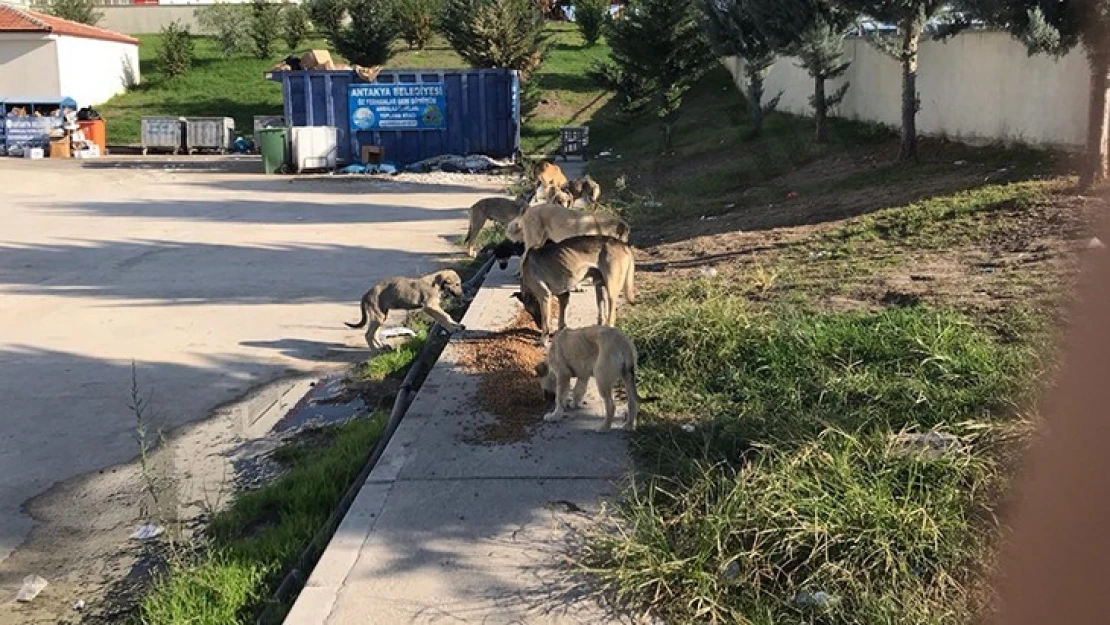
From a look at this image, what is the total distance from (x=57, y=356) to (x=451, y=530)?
5821 mm

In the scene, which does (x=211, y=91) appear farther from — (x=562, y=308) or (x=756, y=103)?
(x=562, y=308)

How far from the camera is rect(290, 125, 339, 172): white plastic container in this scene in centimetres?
2700

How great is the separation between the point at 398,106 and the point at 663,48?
8.12 meters

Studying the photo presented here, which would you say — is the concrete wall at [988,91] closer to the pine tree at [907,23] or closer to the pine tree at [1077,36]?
the pine tree at [907,23]

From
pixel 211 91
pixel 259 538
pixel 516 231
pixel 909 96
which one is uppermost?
pixel 211 91

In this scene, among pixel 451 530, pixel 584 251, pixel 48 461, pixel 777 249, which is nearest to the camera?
pixel 451 530

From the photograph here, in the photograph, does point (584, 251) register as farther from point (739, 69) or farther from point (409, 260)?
point (739, 69)

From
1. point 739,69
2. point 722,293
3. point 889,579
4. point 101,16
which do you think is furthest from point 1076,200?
point 101,16

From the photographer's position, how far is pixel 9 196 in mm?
21625

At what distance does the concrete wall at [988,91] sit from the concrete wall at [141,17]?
49.4m

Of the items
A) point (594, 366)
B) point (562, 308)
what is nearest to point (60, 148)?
point (562, 308)

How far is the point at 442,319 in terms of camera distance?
8.34 m

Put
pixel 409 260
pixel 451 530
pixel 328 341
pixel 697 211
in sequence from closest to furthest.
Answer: pixel 451 530
pixel 328 341
pixel 409 260
pixel 697 211

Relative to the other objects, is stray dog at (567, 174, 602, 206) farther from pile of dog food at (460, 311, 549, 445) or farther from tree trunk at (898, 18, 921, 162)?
pile of dog food at (460, 311, 549, 445)
